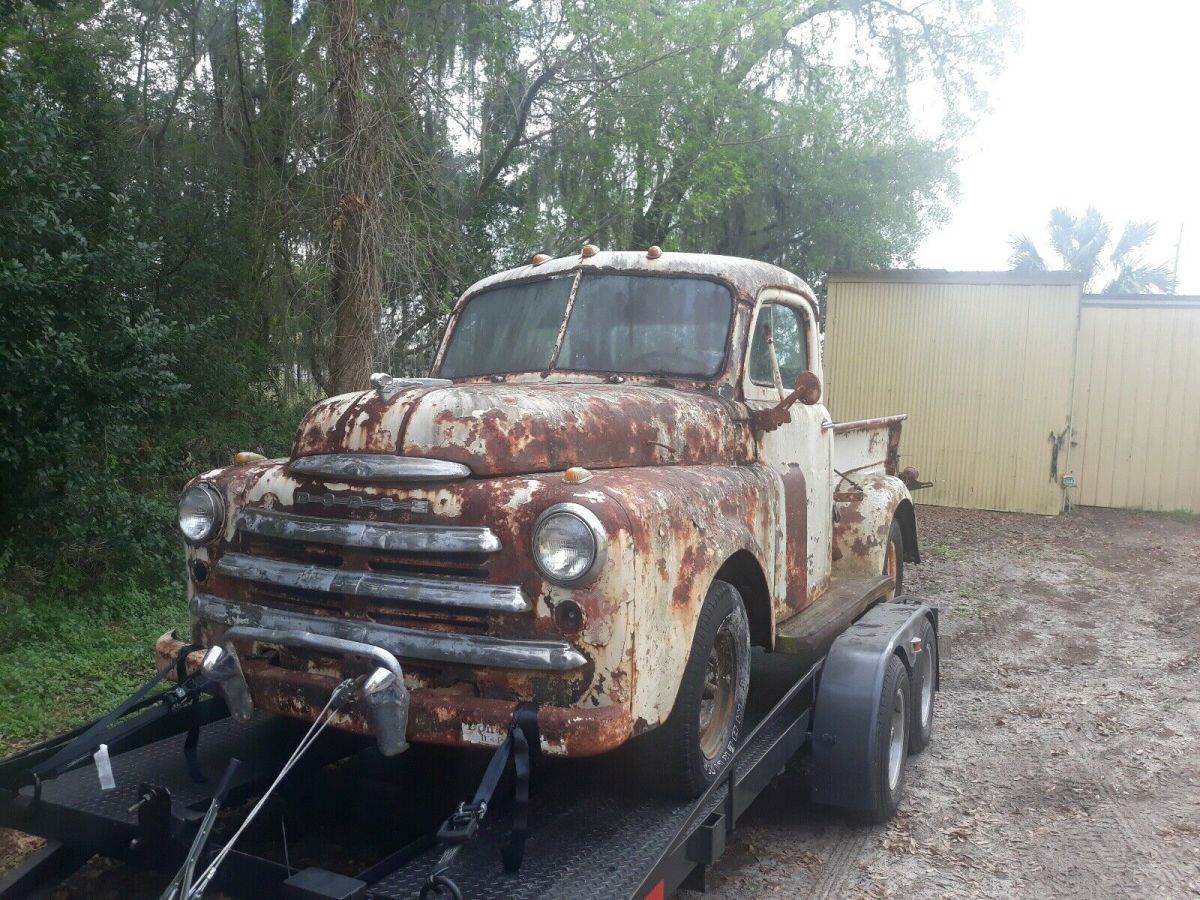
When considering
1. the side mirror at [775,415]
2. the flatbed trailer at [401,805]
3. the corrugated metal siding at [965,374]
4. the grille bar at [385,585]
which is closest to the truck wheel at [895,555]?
the flatbed trailer at [401,805]

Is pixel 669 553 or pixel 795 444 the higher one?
pixel 795 444

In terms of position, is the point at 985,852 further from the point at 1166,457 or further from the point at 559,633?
the point at 1166,457

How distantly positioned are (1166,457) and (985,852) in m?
12.4

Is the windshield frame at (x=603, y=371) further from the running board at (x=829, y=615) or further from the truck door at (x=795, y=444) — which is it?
the running board at (x=829, y=615)

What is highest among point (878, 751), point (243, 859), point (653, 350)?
point (653, 350)

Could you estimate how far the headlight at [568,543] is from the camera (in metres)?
2.88

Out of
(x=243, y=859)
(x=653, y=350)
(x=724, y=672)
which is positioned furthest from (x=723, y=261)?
(x=243, y=859)

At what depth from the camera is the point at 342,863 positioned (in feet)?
12.4

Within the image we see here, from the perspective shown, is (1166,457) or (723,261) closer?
(723,261)

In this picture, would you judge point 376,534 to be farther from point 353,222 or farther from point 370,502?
point 353,222

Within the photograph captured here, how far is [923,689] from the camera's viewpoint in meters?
5.27

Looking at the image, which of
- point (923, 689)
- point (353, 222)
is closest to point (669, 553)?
point (923, 689)

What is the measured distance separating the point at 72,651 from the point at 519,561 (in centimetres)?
458

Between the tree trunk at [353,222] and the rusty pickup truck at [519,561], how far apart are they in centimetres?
520
